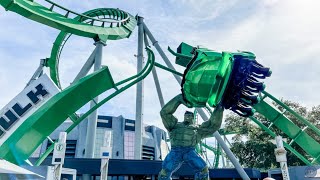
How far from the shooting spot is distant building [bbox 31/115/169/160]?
32031 millimetres

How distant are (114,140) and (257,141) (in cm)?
1604

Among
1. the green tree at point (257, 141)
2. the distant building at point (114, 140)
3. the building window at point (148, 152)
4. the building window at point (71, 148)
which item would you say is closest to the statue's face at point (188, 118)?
the green tree at point (257, 141)

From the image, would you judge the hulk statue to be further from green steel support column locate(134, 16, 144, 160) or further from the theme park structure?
green steel support column locate(134, 16, 144, 160)

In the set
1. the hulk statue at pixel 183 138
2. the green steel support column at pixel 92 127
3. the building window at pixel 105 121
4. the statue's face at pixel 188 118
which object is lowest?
the hulk statue at pixel 183 138

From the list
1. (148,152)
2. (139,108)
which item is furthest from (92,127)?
(148,152)

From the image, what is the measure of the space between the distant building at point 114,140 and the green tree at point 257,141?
11402mm

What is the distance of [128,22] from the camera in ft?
61.6

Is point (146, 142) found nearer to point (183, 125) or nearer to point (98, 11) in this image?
point (98, 11)

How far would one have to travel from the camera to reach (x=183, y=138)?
29.1 ft

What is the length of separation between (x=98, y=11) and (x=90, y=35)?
4858mm

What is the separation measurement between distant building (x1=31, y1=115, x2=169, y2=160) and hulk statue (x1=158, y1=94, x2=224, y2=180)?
969 inches

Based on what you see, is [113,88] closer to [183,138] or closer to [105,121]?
[183,138]

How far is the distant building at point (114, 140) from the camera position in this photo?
105ft

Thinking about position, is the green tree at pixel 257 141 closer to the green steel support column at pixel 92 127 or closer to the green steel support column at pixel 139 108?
the green steel support column at pixel 139 108
